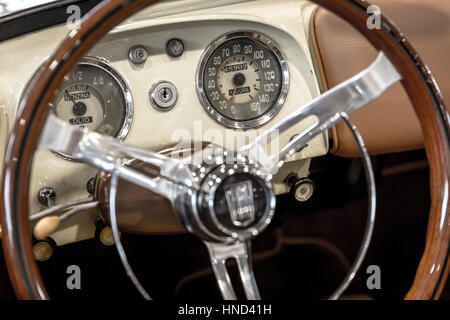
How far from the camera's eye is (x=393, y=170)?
1952 mm

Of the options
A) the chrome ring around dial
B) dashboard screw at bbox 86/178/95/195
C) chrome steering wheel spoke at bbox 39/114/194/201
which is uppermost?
the chrome ring around dial

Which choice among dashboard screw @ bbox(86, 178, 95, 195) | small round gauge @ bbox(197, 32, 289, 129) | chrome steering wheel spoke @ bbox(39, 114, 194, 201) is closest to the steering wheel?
chrome steering wheel spoke @ bbox(39, 114, 194, 201)

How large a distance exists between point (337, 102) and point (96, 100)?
671 mm

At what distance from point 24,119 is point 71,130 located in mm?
68

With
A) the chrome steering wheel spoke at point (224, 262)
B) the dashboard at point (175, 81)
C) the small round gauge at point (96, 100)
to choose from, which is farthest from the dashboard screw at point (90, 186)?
the chrome steering wheel spoke at point (224, 262)

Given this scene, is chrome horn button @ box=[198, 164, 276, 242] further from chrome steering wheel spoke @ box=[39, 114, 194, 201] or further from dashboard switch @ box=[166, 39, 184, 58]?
dashboard switch @ box=[166, 39, 184, 58]

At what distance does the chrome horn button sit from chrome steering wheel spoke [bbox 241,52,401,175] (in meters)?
0.05

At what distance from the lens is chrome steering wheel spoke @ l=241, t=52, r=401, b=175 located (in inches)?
34.5

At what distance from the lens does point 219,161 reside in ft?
2.79

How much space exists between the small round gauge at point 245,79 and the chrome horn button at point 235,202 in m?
0.54

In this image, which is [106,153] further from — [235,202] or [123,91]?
[123,91]

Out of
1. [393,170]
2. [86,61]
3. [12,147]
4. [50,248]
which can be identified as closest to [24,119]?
[12,147]

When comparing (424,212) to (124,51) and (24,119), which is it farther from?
(24,119)

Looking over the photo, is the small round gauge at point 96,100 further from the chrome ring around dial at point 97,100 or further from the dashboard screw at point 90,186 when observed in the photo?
the dashboard screw at point 90,186
